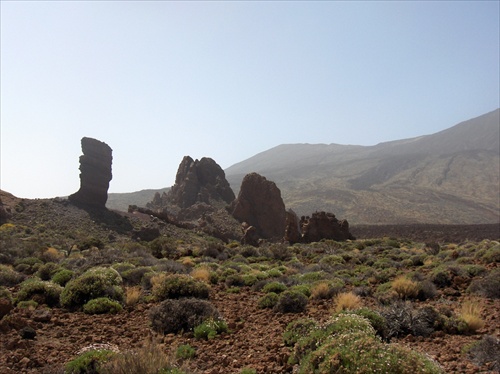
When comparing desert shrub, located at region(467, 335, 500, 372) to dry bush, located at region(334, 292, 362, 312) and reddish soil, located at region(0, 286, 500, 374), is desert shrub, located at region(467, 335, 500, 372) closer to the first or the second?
reddish soil, located at region(0, 286, 500, 374)

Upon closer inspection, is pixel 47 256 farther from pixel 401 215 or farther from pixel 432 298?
pixel 401 215

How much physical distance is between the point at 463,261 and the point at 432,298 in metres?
7.56

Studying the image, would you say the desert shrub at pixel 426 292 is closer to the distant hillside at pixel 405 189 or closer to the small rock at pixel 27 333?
the small rock at pixel 27 333

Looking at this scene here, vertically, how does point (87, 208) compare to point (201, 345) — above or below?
above

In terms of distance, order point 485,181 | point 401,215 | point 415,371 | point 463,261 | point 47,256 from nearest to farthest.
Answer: point 415,371, point 463,261, point 47,256, point 401,215, point 485,181

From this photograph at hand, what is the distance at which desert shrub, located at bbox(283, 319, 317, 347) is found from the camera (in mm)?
7593

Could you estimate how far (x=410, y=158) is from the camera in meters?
182

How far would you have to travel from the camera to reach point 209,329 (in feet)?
28.2

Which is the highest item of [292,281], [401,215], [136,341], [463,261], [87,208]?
[87,208]

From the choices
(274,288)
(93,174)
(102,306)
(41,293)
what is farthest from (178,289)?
(93,174)

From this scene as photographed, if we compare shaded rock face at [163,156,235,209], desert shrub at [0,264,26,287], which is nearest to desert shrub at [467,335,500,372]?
desert shrub at [0,264,26,287]

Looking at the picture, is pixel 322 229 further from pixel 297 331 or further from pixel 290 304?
pixel 297 331

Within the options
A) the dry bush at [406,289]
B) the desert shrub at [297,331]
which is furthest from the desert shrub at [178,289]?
the dry bush at [406,289]

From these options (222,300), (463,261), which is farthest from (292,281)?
(463,261)
